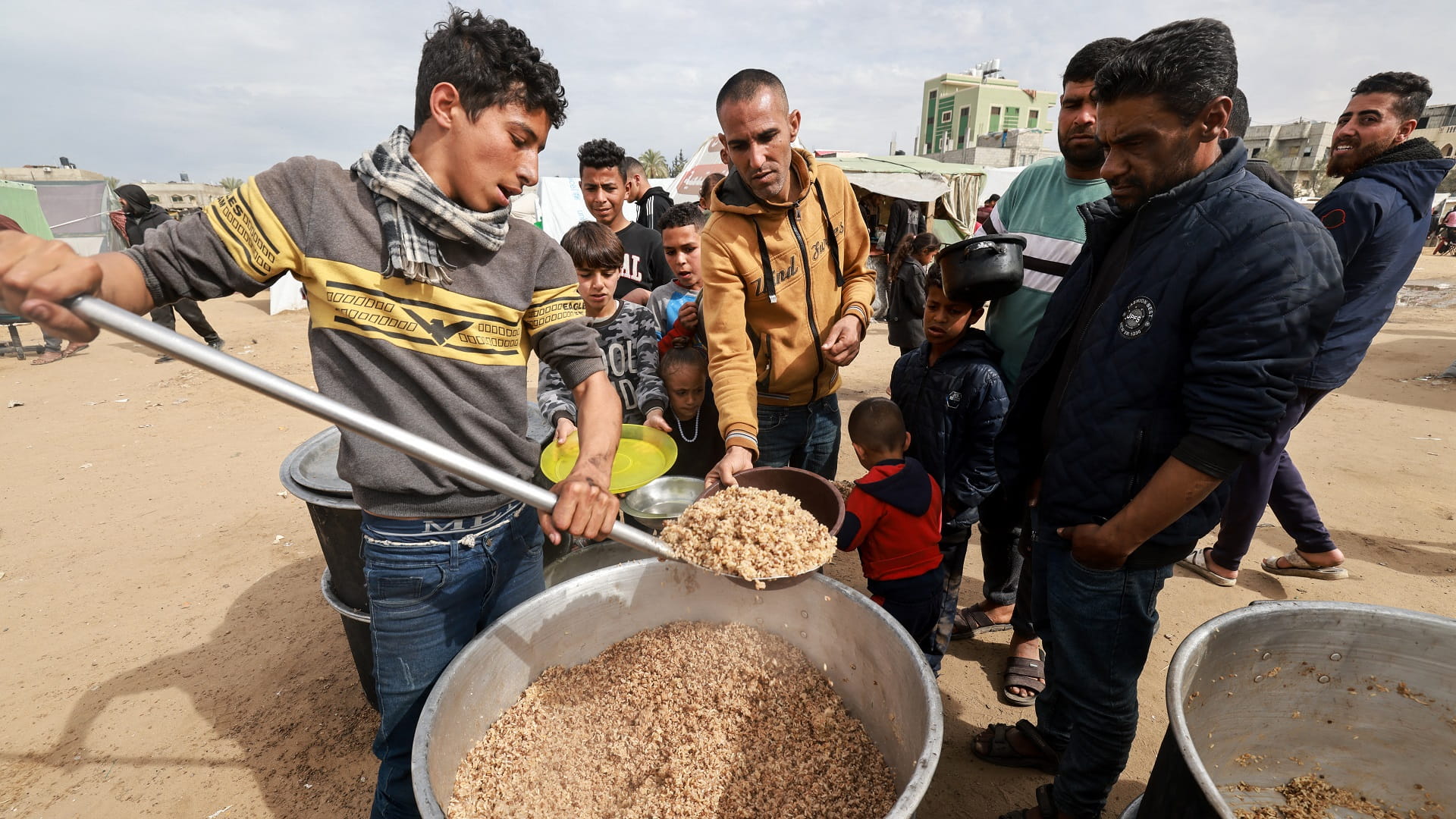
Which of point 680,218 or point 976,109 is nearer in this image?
point 680,218

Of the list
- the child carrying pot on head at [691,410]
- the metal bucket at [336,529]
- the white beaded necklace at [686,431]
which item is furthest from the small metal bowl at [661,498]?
the metal bucket at [336,529]

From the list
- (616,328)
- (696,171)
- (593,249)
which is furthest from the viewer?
(696,171)

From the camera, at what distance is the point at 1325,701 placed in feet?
5.60

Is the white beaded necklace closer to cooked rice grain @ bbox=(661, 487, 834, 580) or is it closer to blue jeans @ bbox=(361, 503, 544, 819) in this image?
cooked rice grain @ bbox=(661, 487, 834, 580)

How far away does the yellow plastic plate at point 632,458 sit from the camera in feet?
8.34

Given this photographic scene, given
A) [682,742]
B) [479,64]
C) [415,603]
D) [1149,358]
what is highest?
[479,64]

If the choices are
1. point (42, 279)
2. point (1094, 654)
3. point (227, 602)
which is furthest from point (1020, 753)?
point (227, 602)

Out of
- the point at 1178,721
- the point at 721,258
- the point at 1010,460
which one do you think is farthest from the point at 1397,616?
the point at 721,258

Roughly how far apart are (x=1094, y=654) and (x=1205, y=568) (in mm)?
2713

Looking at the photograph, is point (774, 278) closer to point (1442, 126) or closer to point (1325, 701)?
point (1325, 701)

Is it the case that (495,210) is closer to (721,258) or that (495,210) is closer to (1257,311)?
(721,258)

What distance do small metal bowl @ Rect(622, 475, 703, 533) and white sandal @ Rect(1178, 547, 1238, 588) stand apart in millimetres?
3018

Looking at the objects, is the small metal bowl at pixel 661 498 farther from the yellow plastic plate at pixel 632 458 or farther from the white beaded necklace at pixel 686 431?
the white beaded necklace at pixel 686 431

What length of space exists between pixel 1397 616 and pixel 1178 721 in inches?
32.6
